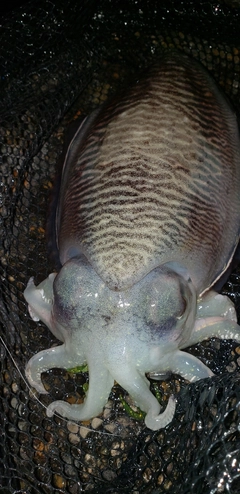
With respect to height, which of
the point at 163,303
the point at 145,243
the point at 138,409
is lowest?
the point at 138,409

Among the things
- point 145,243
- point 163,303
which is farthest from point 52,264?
point 163,303

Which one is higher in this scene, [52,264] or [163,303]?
[163,303]

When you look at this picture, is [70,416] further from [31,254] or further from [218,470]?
[31,254]

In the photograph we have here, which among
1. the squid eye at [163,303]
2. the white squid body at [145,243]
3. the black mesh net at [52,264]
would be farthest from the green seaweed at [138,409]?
the squid eye at [163,303]

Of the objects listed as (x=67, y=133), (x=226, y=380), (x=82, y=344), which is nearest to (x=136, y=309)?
(x=82, y=344)

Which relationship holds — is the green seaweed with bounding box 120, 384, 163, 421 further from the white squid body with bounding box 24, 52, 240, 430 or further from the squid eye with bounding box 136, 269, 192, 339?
the squid eye with bounding box 136, 269, 192, 339

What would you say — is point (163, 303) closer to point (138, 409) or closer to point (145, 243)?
point (145, 243)
